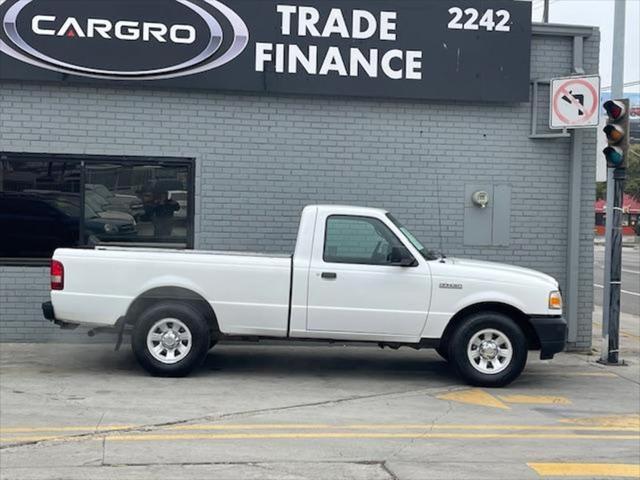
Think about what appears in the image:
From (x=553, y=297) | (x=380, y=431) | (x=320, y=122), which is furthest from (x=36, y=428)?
(x=320, y=122)

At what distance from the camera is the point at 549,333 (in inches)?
378

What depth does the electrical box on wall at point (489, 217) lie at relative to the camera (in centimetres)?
1260

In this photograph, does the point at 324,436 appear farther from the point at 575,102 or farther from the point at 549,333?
the point at 575,102

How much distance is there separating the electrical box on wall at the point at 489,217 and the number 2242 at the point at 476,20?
223cm

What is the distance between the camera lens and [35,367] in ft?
33.6

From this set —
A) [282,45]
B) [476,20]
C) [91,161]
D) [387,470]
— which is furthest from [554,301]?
[91,161]

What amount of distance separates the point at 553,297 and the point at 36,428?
560 cm

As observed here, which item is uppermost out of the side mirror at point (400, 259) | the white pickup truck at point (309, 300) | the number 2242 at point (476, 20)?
the number 2242 at point (476, 20)

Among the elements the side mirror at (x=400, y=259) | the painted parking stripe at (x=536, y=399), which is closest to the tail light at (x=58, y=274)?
the side mirror at (x=400, y=259)

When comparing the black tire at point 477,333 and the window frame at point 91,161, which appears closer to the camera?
the black tire at point 477,333

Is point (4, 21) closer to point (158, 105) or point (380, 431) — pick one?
point (158, 105)

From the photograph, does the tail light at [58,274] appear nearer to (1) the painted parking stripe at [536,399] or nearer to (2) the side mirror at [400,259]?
(2) the side mirror at [400,259]

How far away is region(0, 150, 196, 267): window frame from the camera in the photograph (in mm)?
11828

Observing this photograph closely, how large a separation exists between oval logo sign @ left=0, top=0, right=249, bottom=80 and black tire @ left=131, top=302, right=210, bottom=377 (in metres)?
3.86
